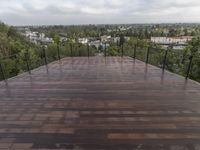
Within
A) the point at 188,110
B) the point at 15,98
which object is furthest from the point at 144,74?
the point at 15,98

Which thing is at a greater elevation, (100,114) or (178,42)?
(178,42)

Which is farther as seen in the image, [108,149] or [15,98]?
[15,98]

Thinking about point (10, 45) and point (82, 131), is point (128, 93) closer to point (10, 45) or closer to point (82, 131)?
point (82, 131)

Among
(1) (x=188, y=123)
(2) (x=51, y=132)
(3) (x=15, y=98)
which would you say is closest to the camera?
(2) (x=51, y=132)

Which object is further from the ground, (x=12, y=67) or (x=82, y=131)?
(x=82, y=131)

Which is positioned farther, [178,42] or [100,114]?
[178,42]

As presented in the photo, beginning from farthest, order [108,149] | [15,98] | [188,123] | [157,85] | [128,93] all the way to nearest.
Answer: [157,85] < [128,93] < [15,98] < [188,123] < [108,149]

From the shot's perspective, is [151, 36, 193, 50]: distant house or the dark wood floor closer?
the dark wood floor

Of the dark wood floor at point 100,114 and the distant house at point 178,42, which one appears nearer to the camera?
the dark wood floor at point 100,114
